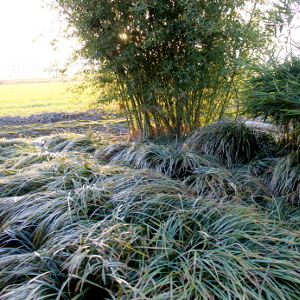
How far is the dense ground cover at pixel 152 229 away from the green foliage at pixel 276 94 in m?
0.37

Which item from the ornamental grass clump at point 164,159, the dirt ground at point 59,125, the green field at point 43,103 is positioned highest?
the ornamental grass clump at point 164,159

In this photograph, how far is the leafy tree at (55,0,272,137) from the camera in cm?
335

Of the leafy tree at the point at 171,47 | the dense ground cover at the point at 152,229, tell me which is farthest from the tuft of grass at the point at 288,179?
the leafy tree at the point at 171,47

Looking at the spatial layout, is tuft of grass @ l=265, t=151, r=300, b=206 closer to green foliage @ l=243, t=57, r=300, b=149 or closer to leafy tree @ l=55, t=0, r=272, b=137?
green foliage @ l=243, t=57, r=300, b=149

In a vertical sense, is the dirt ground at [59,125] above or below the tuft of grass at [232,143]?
below

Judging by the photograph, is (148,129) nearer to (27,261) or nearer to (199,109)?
(199,109)

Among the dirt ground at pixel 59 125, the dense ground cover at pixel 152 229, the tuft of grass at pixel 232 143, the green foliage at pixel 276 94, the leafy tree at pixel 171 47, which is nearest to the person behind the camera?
the dense ground cover at pixel 152 229

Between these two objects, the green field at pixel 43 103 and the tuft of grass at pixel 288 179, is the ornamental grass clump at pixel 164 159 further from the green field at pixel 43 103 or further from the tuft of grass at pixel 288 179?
the green field at pixel 43 103

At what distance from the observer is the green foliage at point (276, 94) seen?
232cm

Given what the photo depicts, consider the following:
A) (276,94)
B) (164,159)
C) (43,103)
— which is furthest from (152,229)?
(43,103)

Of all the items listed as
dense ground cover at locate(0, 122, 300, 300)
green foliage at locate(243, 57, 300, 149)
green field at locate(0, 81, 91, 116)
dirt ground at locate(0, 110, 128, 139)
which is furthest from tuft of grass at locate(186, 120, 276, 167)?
green field at locate(0, 81, 91, 116)

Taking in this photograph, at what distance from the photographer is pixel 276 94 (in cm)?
229

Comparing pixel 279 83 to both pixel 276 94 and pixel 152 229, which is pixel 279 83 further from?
pixel 152 229

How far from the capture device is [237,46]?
3402mm
